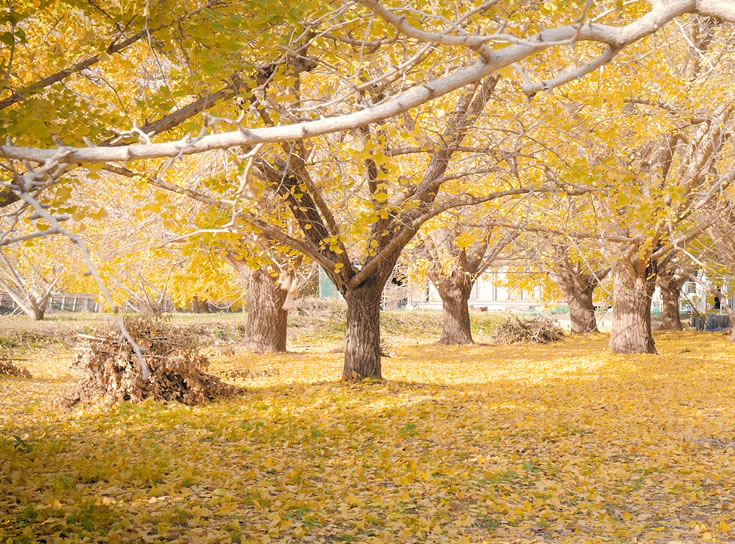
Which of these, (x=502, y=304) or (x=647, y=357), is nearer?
(x=647, y=357)

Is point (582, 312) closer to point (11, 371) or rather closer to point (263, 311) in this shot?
point (263, 311)

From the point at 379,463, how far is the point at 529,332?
1862cm

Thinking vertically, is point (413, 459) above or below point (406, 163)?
below

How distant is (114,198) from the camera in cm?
1555

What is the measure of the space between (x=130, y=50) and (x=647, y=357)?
1288 centimetres

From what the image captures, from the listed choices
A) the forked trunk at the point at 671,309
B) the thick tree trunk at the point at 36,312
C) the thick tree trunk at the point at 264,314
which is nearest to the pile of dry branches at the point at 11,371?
the thick tree trunk at the point at 264,314

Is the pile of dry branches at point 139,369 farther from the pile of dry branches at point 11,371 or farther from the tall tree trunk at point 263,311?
the tall tree trunk at point 263,311

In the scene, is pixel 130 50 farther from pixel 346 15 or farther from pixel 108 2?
pixel 346 15

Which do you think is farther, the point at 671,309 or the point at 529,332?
the point at 671,309

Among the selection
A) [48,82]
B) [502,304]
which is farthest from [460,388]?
[502,304]

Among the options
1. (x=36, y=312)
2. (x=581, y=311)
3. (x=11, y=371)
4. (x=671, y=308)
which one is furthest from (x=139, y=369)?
(x=671, y=308)

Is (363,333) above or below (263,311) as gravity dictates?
below

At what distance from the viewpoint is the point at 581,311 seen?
27.8 m

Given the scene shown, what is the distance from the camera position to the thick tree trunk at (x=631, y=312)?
57.5ft
